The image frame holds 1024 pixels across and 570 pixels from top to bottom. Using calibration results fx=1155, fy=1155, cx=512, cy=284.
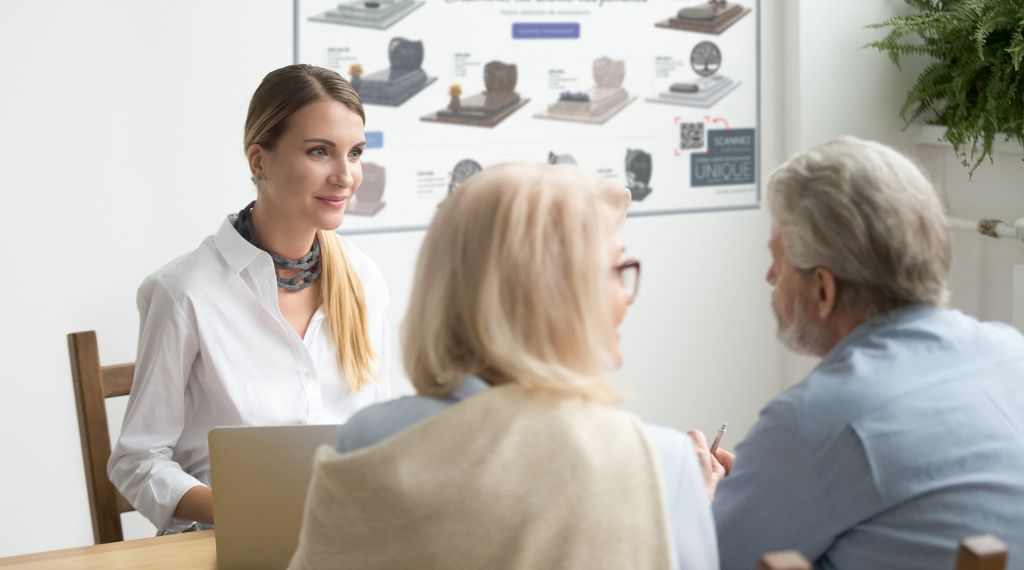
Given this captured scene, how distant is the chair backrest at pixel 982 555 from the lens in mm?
953

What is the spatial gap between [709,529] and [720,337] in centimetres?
263

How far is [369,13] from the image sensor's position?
3193mm

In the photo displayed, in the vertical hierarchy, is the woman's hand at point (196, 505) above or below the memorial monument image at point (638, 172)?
below

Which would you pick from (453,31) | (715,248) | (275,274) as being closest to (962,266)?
(715,248)

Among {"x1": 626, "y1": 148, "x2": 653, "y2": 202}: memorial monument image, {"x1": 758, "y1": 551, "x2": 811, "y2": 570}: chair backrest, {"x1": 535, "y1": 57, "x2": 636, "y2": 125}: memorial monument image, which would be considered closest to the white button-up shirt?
{"x1": 758, "y1": 551, "x2": 811, "y2": 570}: chair backrest

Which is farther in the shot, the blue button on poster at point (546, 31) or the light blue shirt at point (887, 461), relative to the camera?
the blue button on poster at point (546, 31)

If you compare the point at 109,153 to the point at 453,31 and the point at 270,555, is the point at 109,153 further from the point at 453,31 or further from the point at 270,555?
the point at 270,555

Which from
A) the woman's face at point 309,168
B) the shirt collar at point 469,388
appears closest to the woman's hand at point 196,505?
the woman's face at point 309,168

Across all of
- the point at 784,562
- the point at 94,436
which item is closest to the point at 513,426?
the point at 784,562

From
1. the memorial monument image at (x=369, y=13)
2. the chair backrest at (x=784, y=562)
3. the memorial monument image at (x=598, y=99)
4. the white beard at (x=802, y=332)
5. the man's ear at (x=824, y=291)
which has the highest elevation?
the memorial monument image at (x=369, y=13)

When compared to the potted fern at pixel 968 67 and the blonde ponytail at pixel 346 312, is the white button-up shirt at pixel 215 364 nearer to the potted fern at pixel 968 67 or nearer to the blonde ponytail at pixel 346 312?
the blonde ponytail at pixel 346 312

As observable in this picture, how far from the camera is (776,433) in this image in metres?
1.43

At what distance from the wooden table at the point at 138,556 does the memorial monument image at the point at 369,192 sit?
5.15 ft

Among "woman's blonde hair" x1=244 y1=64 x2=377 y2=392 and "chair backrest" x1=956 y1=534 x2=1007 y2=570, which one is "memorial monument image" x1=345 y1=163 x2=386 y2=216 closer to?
"woman's blonde hair" x1=244 y1=64 x2=377 y2=392
